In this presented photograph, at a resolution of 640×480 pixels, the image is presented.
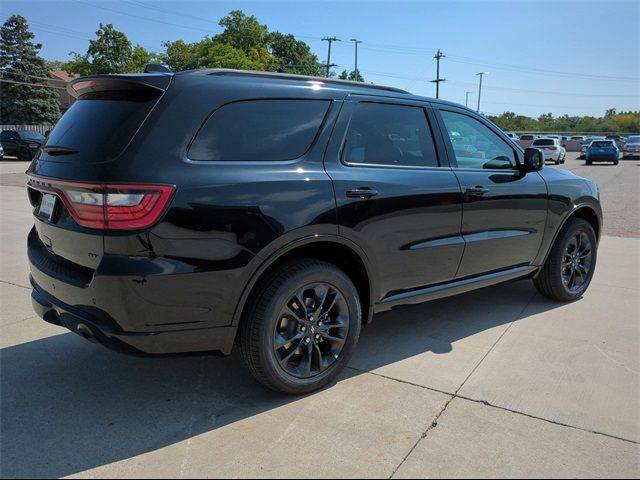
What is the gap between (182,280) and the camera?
2654mm

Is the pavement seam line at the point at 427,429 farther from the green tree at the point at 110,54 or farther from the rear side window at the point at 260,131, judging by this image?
the green tree at the point at 110,54

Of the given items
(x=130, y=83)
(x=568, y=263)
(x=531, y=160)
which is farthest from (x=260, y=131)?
(x=568, y=263)

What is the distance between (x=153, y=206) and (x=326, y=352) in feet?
4.68

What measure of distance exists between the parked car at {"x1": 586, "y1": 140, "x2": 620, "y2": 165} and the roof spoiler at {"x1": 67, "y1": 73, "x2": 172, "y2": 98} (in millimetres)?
33902

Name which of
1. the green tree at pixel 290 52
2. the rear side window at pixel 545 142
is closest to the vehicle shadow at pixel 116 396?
the rear side window at pixel 545 142

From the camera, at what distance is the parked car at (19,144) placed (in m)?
27.1

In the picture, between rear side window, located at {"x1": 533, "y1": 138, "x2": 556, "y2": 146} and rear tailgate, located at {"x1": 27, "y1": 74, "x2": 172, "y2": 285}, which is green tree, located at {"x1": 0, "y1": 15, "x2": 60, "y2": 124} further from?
rear tailgate, located at {"x1": 27, "y1": 74, "x2": 172, "y2": 285}

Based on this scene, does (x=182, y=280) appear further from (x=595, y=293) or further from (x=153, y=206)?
(x=595, y=293)

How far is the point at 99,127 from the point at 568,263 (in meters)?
4.30

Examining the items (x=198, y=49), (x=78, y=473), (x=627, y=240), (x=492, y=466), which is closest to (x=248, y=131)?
(x=78, y=473)

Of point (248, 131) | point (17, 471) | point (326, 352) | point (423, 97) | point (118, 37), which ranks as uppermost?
point (118, 37)

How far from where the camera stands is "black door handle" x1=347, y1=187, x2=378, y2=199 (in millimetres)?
3260

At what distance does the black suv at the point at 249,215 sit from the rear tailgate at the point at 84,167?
1 cm

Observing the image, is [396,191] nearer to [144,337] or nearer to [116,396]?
[144,337]
